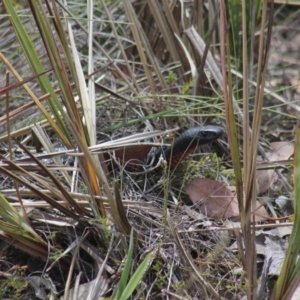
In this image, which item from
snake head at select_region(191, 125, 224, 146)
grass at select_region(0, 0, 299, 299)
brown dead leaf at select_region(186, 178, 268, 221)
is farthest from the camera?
snake head at select_region(191, 125, 224, 146)

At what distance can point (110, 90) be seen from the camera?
2.52 meters

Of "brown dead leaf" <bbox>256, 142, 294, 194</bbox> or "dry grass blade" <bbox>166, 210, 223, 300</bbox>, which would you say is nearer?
"dry grass blade" <bbox>166, 210, 223, 300</bbox>

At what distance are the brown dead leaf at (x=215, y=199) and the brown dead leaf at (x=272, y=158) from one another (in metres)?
0.16

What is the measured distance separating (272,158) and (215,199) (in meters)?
0.42

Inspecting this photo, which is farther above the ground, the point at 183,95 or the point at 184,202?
the point at 183,95

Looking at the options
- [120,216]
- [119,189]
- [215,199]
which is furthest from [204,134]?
[120,216]

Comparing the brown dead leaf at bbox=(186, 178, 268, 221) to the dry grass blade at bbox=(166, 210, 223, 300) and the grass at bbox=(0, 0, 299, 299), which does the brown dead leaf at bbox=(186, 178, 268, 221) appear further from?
the dry grass blade at bbox=(166, 210, 223, 300)

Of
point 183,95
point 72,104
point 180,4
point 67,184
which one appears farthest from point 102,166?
point 180,4

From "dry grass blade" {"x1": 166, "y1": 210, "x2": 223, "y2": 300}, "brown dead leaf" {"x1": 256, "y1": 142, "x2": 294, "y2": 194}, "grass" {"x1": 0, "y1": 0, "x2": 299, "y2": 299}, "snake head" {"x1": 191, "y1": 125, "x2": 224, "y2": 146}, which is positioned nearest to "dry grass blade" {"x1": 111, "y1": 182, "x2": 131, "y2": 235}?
"grass" {"x1": 0, "y1": 0, "x2": 299, "y2": 299}

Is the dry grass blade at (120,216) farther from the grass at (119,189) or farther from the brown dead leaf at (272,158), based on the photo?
the brown dead leaf at (272,158)

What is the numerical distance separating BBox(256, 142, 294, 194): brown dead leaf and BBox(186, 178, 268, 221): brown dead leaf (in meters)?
0.16

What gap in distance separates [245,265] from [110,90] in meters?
0.98

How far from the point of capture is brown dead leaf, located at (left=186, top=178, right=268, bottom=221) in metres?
2.16

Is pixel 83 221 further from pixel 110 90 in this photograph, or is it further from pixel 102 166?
pixel 110 90
